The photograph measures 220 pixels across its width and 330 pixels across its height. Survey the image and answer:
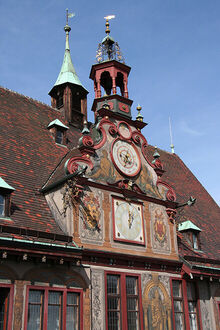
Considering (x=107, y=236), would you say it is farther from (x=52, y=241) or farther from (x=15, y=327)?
(x=15, y=327)

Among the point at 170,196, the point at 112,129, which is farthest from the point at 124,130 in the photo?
the point at 170,196

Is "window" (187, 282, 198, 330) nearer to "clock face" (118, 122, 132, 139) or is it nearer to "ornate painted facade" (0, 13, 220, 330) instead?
"ornate painted facade" (0, 13, 220, 330)

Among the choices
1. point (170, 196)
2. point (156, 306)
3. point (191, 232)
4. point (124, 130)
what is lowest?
point (156, 306)

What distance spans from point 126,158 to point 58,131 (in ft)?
13.5

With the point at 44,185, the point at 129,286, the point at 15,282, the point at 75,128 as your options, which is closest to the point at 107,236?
the point at 129,286

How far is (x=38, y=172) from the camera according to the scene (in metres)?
17.2

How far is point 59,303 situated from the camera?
539 inches

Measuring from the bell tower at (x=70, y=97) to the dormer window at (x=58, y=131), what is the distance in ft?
9.43

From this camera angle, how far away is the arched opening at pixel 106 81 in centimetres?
2256

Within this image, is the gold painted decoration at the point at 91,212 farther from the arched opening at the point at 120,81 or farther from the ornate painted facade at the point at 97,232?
the arched opening at the point at 120,81

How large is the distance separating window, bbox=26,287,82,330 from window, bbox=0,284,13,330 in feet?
2.03

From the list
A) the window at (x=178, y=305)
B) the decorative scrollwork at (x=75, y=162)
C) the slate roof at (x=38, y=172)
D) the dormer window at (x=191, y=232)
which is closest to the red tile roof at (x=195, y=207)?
the slate roof at (x=38, y=172)

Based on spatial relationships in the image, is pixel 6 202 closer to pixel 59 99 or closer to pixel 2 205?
pixel 2 205

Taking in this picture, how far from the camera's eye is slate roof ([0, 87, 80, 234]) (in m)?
14.8
